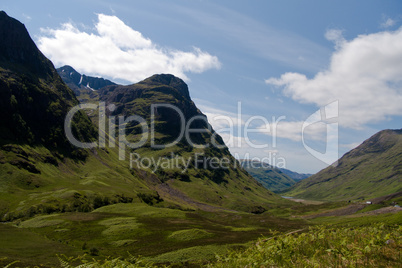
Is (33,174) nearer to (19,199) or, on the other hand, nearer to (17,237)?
(19,199)

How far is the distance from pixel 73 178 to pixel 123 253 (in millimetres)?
160590

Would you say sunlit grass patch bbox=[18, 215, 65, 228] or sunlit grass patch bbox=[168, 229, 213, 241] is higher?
sunlit grass patch bbox=[168, 229, 213, 241]

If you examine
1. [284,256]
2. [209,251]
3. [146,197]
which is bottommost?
[146,197]

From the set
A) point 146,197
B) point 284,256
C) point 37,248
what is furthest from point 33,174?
point 284,256

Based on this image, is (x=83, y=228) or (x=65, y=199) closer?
(x=83, y=228)

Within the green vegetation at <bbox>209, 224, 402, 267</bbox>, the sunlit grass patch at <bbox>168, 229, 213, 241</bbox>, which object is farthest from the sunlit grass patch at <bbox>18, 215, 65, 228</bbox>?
the green vegetation at <bbox>209, 224, 402, 267</bbox>

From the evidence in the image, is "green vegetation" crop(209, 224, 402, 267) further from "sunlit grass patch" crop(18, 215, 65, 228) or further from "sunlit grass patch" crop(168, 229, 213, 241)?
"sunlit grass patch" crop(18, 215, 65, 228)

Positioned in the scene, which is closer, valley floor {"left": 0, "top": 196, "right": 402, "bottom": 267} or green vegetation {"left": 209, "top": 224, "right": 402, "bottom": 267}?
green vegetation {"left": 209, "top": 224, "right": 402, "bottom": 267}

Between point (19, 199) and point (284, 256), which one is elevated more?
point (284, 256)

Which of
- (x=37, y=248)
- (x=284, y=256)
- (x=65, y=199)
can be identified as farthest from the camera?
(x=65, y=199)

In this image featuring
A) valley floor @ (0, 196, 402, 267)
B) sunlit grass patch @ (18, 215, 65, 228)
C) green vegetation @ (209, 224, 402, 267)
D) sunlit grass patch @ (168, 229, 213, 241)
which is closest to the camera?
green vegetation @ (209, 224, 402, 267)

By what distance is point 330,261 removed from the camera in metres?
10.7

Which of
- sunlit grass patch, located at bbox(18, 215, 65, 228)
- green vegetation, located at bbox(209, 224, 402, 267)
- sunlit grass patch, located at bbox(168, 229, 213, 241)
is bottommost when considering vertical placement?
sunlit grass patch, located at bbox(18, 215, 65, 228)

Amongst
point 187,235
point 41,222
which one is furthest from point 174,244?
point 41,222
